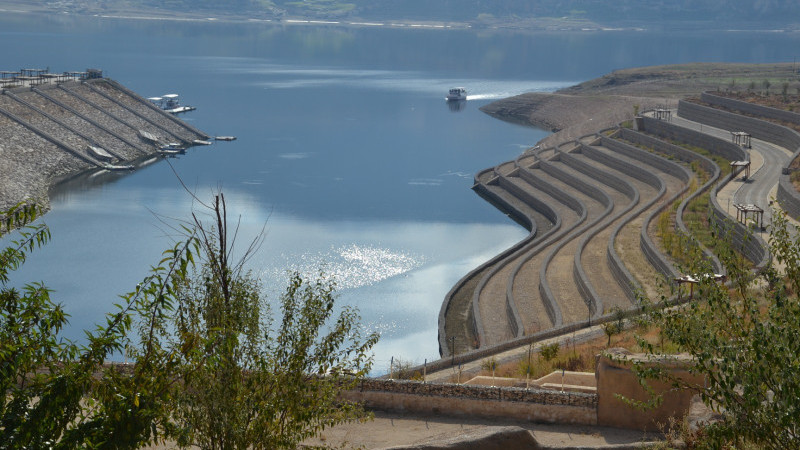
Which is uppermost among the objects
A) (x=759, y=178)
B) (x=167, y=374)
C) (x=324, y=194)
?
(x=167, y=374)

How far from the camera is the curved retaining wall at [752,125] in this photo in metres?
46.3

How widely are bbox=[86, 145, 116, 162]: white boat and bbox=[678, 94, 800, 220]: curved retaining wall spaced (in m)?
41.1

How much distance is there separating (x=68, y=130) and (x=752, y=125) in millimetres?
46342

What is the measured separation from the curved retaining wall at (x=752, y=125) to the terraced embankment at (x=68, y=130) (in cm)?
3899

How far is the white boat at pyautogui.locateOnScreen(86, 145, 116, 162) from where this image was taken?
70.9m

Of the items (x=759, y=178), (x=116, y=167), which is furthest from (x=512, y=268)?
(x=116, y=167)

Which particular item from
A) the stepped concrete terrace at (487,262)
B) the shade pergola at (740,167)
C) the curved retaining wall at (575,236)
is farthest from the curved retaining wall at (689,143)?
the stepped concrete terrace at (487,262)

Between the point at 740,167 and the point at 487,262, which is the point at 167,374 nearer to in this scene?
the point at 487,262

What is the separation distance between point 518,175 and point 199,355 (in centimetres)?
5779

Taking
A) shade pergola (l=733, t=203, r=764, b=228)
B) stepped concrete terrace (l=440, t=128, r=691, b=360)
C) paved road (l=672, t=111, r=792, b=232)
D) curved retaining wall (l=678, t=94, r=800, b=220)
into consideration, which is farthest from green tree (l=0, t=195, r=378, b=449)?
curved retaining wall (l=678, t=94, r=800, b=220)

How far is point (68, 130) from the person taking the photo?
238 ft

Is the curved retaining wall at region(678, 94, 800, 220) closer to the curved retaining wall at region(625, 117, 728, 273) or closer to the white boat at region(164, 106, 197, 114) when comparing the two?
the curved retaining wall at region(625, 117, 728, 273)

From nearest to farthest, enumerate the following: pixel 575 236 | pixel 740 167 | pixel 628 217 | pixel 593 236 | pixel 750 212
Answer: pixel 750 212, pixel 593 236, pixel 575 236, pixel 628 217, pixel 740 167

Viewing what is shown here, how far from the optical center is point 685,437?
12312 millimetres
